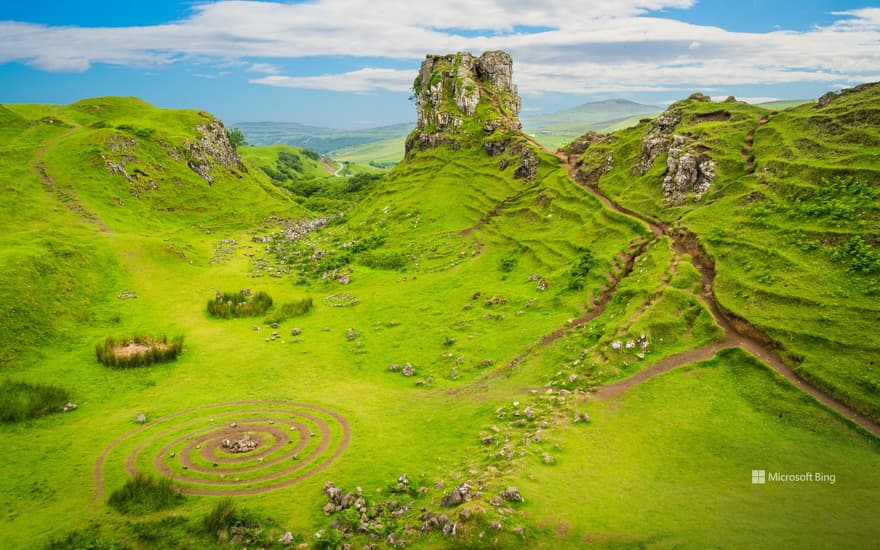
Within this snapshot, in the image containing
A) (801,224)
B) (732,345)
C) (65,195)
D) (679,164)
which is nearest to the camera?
(732,345)

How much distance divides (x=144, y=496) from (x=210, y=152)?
462 feet

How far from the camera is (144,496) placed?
32906 mm

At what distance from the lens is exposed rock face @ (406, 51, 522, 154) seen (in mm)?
134625

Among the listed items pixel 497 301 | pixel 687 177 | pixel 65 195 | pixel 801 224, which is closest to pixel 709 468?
pixel 801 224

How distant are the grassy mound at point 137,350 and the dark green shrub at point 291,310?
45.3ft

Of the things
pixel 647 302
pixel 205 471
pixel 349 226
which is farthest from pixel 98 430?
pixel 349 226

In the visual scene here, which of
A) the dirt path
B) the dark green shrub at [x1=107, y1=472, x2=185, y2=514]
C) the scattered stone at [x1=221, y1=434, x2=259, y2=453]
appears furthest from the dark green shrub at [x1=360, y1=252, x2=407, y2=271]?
the dark green shrub at [x1=107, y1=472, x2=185, y2=514]

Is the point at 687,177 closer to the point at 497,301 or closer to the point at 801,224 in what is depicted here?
the point at 801,224

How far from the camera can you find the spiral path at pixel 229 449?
1425 inches

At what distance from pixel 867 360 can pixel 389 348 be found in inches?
1816

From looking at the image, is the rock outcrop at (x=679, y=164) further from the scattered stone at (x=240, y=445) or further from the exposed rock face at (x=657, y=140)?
the scattered stone at (x=240, y=445)

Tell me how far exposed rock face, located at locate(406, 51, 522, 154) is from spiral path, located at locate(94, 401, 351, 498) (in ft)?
336

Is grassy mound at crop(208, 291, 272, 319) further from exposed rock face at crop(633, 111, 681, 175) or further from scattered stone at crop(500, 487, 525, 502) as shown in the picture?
exposed rock face at crop(633, 111, 681, 175)

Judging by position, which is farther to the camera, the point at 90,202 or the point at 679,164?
the point at 90,202
